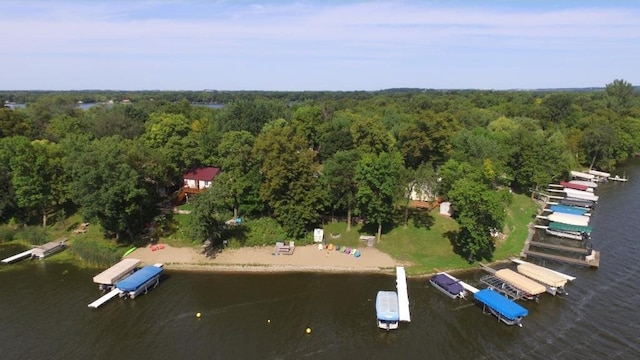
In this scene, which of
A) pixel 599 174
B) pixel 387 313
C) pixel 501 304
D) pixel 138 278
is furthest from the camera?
pixel 599 174

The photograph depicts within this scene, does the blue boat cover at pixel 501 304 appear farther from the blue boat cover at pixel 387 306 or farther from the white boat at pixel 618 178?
the white boat at pixel 618 178

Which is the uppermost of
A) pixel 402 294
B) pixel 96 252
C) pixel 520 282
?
pixel 520 282

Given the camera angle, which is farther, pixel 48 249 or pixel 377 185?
pixel 48 249

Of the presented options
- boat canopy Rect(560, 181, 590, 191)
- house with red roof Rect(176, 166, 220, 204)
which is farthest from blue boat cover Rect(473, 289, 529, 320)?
boat canopy Rect(560, 181, 590, 191)

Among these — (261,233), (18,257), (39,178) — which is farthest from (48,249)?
(261,233)

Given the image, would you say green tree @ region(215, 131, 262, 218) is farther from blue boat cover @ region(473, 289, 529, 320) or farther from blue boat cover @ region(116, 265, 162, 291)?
blue boat cover @ region(473, 289, 529, 320)

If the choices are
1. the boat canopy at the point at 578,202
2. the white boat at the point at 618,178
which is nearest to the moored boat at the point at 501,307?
the boat canopy at the point at 578,202

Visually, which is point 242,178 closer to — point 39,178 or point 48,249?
point 48,249

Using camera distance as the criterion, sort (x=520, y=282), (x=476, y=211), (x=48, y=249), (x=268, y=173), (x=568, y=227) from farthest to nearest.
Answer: (x=568, y=227)
(x=268, y=173)
(x=48, y=249)
(x=476, y=211)
(x=520, y=282)

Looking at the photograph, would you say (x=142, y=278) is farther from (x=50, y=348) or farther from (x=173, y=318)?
(x=50, y=348)
